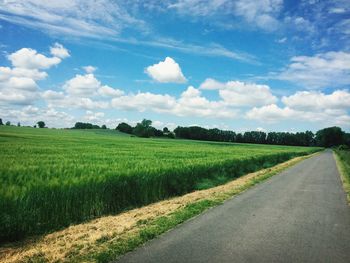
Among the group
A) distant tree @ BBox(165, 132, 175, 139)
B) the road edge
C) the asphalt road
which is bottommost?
the road edge

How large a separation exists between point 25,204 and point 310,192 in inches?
516

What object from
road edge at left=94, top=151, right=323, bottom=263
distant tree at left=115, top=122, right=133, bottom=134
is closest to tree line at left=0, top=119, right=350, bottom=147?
distant tree at left=115, top=122, right=133, bottom=134

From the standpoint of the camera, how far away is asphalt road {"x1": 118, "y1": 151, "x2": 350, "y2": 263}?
6450mm

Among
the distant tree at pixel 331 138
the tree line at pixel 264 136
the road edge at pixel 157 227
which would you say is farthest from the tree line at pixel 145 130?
the road edge at pixel 157 227

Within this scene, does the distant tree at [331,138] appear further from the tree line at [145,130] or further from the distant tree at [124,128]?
the distant tree at [124,128]

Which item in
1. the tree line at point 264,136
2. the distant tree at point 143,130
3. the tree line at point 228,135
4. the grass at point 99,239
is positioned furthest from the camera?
the tree line at point 264,136

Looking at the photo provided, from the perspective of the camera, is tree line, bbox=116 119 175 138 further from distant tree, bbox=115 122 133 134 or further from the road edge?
the road edge

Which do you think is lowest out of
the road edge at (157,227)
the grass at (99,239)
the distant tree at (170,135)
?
the grass at (99,239)

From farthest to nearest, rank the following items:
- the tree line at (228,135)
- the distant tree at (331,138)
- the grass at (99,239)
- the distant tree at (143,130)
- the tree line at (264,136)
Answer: the distant tree at (331,138) → the tree line at (264,136) → the tree line at (228,135) → the distant tree at (143,130) → the grass at (99,239)

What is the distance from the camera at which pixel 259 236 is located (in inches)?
309

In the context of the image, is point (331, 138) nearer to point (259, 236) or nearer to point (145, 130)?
point (145, 130)

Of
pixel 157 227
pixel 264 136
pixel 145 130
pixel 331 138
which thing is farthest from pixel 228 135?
pixel 157 227

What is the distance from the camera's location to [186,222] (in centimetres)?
916

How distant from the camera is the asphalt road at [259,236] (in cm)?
645
